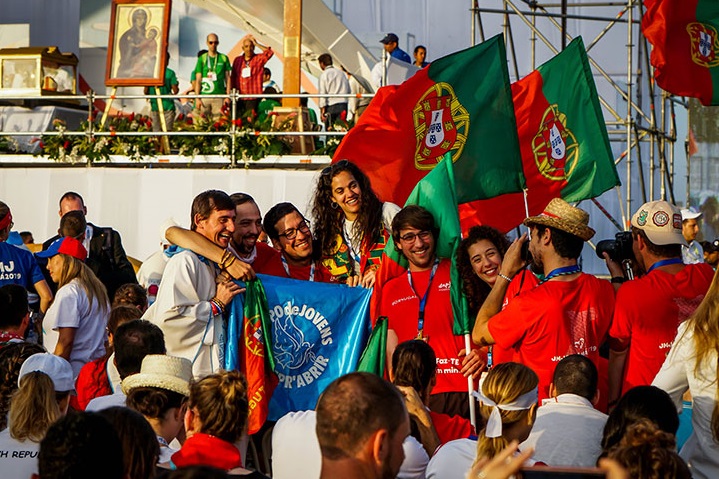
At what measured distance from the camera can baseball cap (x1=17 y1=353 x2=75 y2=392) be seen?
5359 mm

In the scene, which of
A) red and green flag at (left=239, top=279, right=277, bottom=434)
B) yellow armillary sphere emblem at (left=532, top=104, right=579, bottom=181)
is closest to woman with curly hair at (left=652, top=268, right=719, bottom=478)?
red and green flag at (left=239, top=279, right=277, bottom=434)

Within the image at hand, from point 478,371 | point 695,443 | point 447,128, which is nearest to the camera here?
point 695,443

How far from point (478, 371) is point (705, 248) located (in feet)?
23.1

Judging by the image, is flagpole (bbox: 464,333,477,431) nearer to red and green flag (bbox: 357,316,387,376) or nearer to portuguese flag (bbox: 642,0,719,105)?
red and green flag (bbox: 357,316,387,376)

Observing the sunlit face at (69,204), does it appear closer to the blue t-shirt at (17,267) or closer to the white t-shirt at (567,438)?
the blue t-shirt at (17,267)

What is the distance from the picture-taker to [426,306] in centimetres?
701

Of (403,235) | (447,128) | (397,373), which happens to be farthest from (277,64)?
(397,373)

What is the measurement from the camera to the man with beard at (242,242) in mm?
6609

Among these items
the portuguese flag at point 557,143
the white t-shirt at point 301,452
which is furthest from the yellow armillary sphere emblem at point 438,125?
the white t-shirt at point 301,452

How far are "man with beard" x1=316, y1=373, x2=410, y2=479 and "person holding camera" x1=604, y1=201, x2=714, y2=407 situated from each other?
120 inches

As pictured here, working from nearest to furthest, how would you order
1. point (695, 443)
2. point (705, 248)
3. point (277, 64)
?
point (695, 443) → point (705, 248) → point (277, 64)

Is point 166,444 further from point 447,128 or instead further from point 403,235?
point 447,128

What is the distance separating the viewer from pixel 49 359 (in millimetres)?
5453

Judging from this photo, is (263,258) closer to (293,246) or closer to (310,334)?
(293,246)
